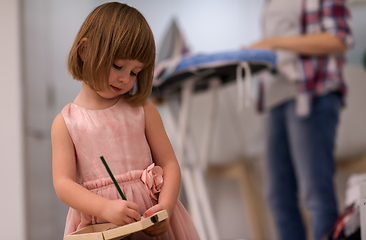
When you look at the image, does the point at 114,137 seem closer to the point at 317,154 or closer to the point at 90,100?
the point at 90,100

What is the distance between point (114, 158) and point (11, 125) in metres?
0.69

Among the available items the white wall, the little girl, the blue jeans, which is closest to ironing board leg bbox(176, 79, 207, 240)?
the blue jeans

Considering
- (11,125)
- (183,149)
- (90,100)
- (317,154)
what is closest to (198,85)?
(183,149)

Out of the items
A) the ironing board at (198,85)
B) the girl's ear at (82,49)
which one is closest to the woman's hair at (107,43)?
the girl's ear at (82,49)

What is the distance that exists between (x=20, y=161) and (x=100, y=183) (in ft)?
2.20

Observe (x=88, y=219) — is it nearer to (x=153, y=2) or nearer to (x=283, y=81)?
(x=283, y=81)

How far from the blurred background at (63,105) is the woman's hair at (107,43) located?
8 cm

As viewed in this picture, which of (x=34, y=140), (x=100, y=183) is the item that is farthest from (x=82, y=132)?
(x=34, y=140)

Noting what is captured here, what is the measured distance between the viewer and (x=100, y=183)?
0.46m

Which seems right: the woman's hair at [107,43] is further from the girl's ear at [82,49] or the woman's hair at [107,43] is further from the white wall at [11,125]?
the white wall at [11,125]

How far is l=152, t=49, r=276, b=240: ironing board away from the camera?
3.30ft

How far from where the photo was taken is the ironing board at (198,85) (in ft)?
3.30

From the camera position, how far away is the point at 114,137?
466mm

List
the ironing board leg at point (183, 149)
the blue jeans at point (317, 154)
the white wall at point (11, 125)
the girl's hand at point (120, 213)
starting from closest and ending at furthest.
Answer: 1. the girl's hand at point (120, 213)
2. the white wall at point (11, 125)
3. the blue jeans at point (317, 154)
4. the ironing board leg at point (183, 149)
